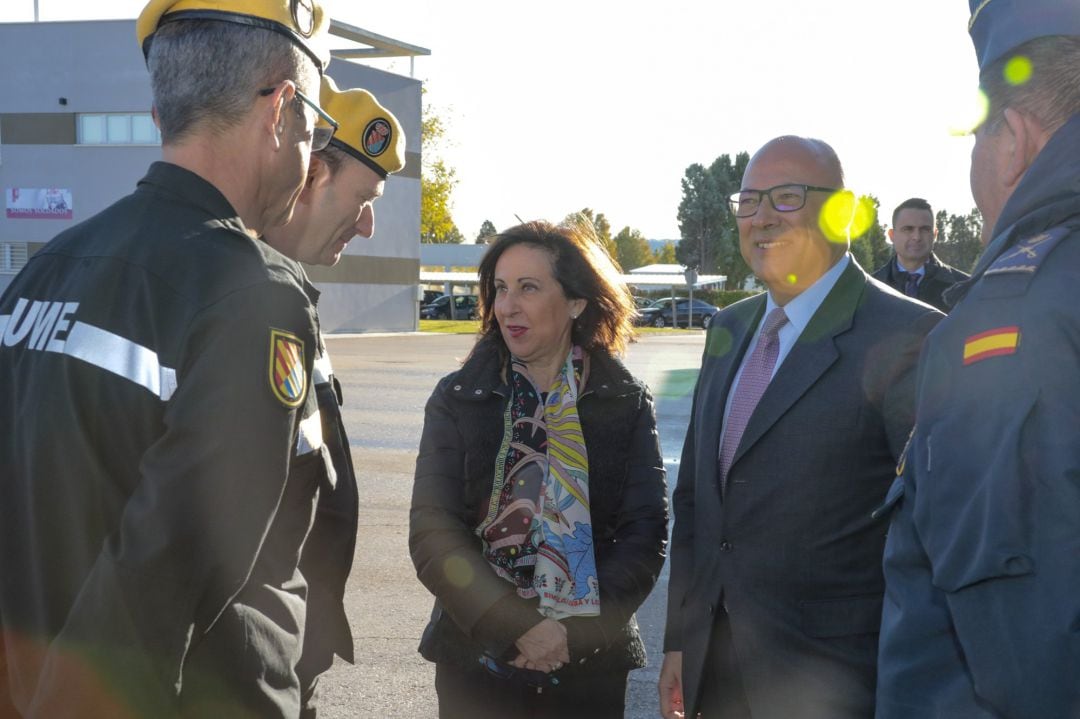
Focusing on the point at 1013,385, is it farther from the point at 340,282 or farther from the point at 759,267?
the point at 340,282

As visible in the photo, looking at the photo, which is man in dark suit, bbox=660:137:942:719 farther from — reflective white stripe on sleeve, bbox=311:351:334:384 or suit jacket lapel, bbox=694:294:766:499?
reflective white stripe on sleeve, bbox=311:351:334:384

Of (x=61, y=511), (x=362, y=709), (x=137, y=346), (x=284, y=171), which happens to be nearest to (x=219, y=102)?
(x=284, y=171)

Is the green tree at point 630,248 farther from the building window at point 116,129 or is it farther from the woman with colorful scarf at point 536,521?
the woman with colorful scarf at point 536,521

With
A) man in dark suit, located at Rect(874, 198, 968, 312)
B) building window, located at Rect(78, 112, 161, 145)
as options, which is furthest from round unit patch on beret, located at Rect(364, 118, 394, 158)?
building window, located at Rect(78, 112, 161, 145)

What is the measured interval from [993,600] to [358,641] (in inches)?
168

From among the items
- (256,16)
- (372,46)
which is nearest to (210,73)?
(256,16)

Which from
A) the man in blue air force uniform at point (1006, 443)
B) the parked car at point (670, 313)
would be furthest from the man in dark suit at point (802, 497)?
the parked car at point (670, 313)

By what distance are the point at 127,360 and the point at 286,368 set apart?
25 cm

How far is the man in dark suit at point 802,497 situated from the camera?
2.81 meters

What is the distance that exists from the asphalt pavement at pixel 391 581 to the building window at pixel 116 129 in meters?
19.7

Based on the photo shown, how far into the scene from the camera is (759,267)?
3.31 m

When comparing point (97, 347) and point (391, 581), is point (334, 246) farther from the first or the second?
point (391, 581)

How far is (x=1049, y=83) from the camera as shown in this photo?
1733mm

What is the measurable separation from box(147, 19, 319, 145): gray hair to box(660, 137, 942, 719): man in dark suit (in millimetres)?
1714
